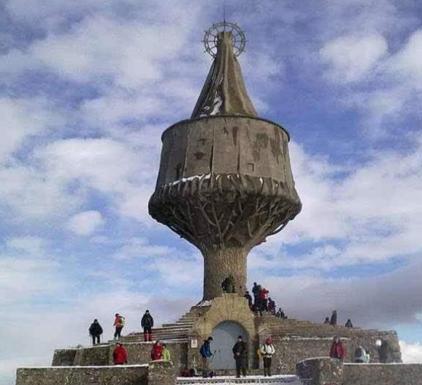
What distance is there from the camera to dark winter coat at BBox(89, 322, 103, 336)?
1240 inches

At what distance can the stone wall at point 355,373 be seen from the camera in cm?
2174

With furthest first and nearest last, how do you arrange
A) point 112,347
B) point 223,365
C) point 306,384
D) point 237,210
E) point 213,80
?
point 213,80
point 237,210
point 223,365
point 112,347
point 306,384

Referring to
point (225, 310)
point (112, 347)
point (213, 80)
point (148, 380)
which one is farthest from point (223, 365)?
point (213, 80)

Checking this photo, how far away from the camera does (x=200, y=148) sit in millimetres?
36969

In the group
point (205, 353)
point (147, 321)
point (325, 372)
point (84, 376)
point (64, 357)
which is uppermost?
point (147, 321)

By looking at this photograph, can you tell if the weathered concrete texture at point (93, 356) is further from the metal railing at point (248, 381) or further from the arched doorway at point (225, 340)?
the metal railing at point (248, 381)

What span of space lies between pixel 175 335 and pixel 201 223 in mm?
7581

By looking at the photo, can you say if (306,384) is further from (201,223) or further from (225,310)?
(201,223)

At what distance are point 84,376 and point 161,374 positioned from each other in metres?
2.88

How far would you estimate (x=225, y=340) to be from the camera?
105ft

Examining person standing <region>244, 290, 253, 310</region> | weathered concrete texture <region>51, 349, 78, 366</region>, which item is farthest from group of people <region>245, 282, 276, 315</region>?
weathered concrete texture <region>51, 349, 78, 366</region>

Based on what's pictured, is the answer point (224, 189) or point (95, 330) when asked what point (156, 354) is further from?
point (224, 189)

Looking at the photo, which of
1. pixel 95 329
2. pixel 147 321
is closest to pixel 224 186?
pixel 147 321

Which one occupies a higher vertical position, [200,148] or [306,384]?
[200,148]
